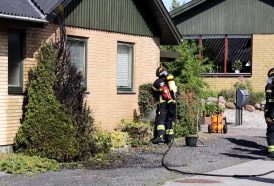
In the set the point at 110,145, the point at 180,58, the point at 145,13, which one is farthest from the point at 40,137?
the point at 180,58

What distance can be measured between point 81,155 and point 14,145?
153 centimetres

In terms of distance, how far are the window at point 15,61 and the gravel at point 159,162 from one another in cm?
250

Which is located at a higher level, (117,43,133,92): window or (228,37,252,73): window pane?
(228,37,252,73): window pane

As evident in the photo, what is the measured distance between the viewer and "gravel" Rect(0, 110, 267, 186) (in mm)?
9789

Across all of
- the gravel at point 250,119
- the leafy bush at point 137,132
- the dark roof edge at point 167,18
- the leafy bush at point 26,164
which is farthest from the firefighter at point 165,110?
the gravel at point 250,119

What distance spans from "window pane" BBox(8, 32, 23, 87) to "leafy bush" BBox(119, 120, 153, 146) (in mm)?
3395

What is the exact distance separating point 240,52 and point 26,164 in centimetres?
2060

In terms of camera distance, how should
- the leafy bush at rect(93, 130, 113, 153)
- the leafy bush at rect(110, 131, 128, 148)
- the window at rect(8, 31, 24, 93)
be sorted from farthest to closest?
the leafy bush at rect(110, 131, 128, 148) → the leafy bush at rect(93, 130, 113, 153) → the window at rect(8, 31, 24, 93)

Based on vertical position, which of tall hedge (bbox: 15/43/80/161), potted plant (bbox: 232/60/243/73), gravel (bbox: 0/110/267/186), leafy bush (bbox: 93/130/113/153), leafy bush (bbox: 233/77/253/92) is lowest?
gravel (bbox: 0/110/267/186)

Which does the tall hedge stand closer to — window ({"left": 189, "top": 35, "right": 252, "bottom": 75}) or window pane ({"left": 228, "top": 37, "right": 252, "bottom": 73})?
window ({"left": 189, "top": 35, "right": 252, "bottom": 75})

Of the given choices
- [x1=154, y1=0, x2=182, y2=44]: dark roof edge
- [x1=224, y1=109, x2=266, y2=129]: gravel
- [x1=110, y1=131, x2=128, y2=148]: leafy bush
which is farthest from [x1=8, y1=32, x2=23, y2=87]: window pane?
[x1=224, y1=109, x2=266, y2=129]: gravel

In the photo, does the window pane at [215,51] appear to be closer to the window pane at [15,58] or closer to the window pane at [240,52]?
the window pane at [240,52]

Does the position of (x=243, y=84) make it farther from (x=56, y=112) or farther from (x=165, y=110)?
(x=56, y=112)

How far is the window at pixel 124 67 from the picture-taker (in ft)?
52.7
